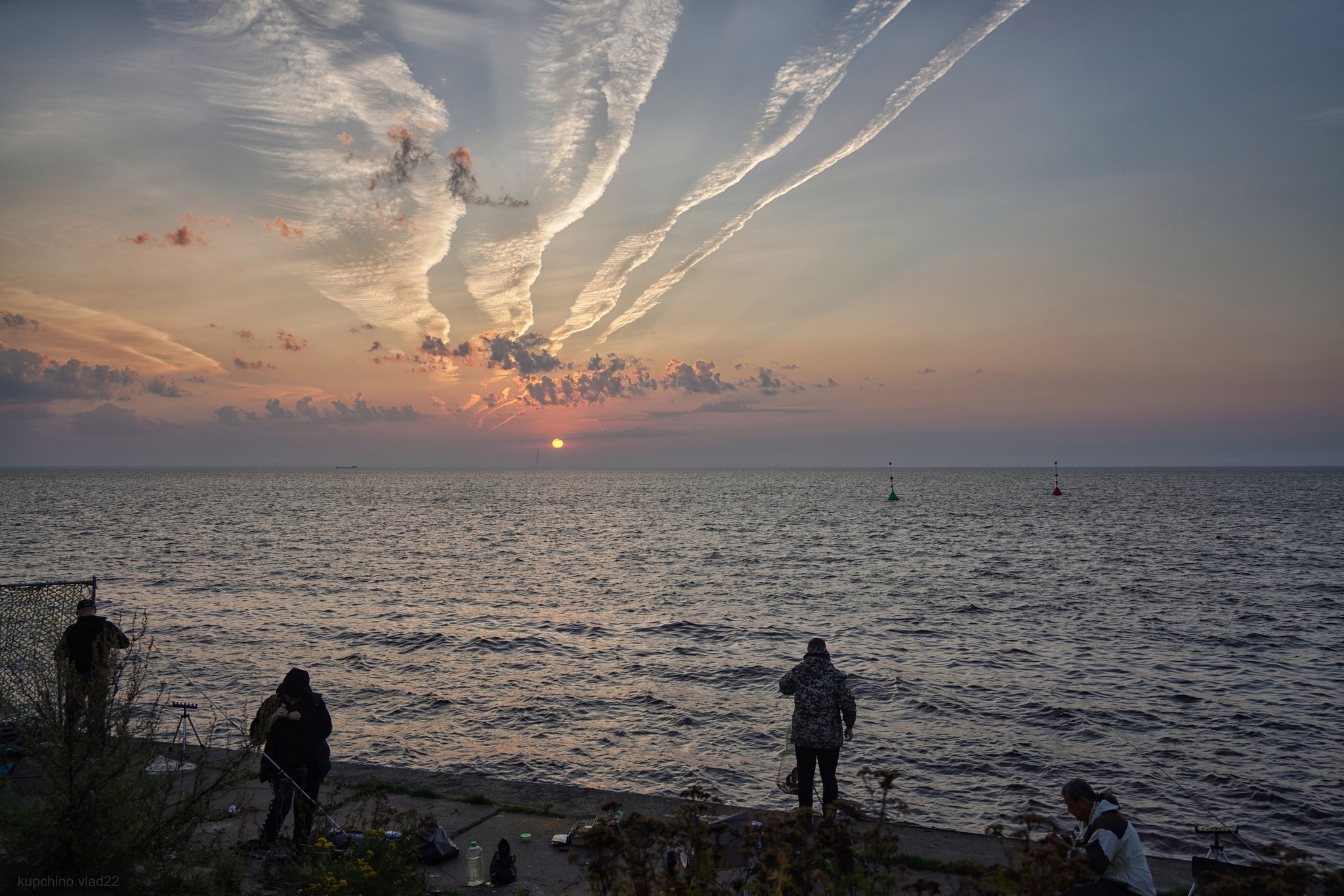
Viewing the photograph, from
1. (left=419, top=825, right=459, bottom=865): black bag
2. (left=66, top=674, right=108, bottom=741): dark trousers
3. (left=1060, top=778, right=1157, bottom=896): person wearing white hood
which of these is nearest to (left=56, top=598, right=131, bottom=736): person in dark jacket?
(left=66, top=674, right=108, bottom=741): dark trousers

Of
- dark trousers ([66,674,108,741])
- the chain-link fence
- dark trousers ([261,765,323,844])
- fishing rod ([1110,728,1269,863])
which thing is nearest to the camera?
dark trousers ([66,674,108,741])

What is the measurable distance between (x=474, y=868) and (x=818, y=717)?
4123mm

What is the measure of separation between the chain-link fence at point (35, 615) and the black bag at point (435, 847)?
6168mm

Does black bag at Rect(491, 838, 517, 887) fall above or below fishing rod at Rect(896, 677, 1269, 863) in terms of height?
above

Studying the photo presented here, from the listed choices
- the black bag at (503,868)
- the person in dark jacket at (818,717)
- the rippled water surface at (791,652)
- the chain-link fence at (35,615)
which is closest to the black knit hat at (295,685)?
the black bag at (503,868)

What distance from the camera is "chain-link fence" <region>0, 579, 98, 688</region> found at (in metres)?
11.0

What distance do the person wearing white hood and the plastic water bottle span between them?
18.6ft

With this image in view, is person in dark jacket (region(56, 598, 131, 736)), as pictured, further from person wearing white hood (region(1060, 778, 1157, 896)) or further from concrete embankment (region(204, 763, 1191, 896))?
person wearing white hood (region(1060, 778, 1157, 896))

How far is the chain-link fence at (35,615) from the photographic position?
11.0m

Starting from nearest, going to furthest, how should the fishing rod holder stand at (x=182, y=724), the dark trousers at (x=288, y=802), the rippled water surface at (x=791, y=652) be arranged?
the fishing rod holder stand at (x=182, y=724) → the dark trousers at (x=288, y=802) → the rippled water surface at (x=791, y=652)

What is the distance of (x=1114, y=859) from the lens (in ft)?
22.9

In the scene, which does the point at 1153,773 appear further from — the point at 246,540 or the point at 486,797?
the point at 246,540

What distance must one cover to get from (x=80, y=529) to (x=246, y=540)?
858 inches

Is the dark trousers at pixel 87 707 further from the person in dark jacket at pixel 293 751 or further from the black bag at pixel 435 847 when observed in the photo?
the black bag at pixel 435 847
